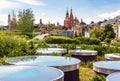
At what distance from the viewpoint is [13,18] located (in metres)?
59.2

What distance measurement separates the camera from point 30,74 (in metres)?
5.27

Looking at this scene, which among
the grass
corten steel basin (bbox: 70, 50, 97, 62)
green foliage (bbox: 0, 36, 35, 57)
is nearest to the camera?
the grass

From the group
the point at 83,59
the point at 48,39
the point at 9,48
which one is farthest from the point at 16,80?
the point at 48,39

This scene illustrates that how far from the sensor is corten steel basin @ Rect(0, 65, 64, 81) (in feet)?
15.7

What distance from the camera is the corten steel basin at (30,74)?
4.79 metres

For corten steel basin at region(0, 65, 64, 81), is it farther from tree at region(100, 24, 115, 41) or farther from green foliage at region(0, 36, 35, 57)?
tree at region(100, 24, 115, 41)

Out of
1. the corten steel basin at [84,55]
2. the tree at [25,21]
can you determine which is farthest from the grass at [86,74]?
the tree at [25,21]

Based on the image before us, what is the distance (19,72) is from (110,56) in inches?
239

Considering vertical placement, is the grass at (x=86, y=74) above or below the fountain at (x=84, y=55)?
below

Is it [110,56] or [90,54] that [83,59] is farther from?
[110,56]

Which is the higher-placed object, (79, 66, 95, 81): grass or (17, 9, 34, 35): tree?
(17, 9, 34, 35): tree

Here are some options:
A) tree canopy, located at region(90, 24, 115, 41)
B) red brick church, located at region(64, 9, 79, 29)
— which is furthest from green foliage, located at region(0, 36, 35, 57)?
red brick church, located at region(64, 9, 79, 29)

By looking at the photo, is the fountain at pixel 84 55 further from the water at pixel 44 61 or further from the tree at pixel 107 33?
the tree at pixel 107 33

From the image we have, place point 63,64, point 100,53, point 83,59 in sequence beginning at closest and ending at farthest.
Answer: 1. point 63,64
2. point 83,59
3. point 100,53
